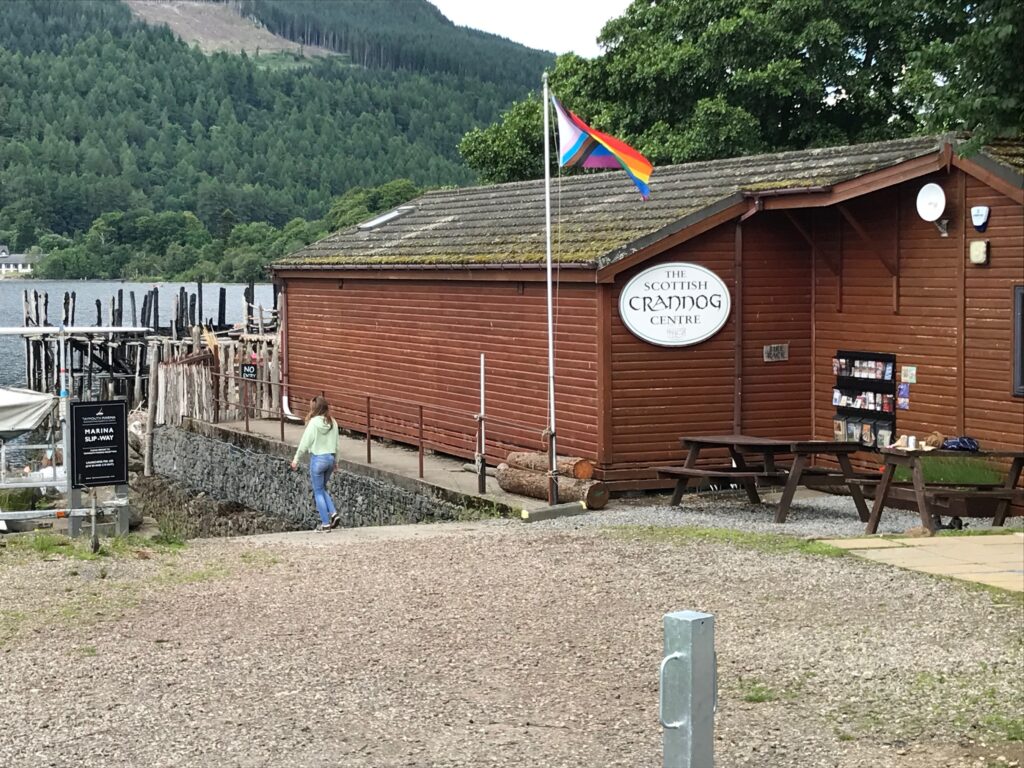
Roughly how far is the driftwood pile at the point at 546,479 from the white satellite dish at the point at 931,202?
454cm

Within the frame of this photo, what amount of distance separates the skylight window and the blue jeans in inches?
376

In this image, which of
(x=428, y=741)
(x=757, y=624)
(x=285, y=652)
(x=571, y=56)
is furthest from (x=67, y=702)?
(x=571, y=56)

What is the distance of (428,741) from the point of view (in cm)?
782

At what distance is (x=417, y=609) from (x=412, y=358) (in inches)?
458

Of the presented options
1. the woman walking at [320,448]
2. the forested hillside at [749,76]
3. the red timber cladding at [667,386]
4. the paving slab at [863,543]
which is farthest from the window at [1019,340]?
the forested hillside at [749,76]

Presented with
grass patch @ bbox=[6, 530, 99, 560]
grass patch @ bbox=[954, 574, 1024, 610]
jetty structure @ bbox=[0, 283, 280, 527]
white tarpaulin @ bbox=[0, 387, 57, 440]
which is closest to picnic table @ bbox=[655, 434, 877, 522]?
grass patch @ bbox=[954, 574, 1024, 610]

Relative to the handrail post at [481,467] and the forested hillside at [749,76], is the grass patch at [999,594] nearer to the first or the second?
the handrail post at [481,467]

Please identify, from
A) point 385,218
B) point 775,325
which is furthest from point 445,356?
point 385,218

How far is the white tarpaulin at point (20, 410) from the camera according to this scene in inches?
773

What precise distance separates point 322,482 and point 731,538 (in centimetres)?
512

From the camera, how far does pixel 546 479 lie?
17.3 metres

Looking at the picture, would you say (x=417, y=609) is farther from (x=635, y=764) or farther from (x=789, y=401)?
(x=789, y=401)

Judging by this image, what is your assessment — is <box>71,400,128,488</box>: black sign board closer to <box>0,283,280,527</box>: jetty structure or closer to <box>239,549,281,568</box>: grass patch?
<box>0,283,280,527</box>: jetty structure

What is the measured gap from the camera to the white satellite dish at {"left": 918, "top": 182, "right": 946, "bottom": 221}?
1628cm
